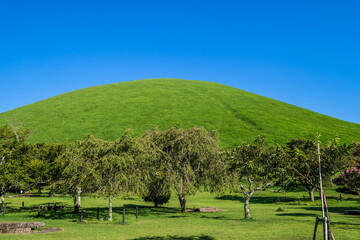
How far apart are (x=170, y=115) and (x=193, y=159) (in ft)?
258

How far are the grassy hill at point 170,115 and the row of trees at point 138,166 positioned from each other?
2156 inches

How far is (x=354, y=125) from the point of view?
5002 inches

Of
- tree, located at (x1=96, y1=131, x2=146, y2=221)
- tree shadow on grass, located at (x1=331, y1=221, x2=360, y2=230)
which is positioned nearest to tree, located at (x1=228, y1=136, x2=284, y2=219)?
tree shadow on grass, located at (x1=331, y1=221, x2=360, y2=230)

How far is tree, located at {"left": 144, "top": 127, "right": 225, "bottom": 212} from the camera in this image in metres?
38.9

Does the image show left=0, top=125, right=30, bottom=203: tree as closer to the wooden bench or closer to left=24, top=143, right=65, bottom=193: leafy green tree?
left=24, top=143, right=65, bottom=193: leafy green tree

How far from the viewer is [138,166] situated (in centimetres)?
3575

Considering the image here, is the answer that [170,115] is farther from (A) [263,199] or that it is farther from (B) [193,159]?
(B) [193,159]

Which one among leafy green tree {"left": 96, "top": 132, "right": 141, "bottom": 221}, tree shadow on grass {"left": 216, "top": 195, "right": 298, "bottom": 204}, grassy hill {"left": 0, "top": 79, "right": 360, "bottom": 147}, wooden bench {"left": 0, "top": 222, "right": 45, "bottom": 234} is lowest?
tree shadow on grass {"left": 216, "top": 195, "right": 298, "bottom": 204}

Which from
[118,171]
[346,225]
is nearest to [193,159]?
[118,171]

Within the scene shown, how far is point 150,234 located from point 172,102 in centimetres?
11180

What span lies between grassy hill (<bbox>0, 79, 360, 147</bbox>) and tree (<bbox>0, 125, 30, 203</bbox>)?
54.8 m

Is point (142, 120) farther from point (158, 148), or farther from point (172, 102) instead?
point (158, 148)

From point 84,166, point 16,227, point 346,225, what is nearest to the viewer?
point 16,227

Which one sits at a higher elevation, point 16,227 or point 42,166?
point 42,166
